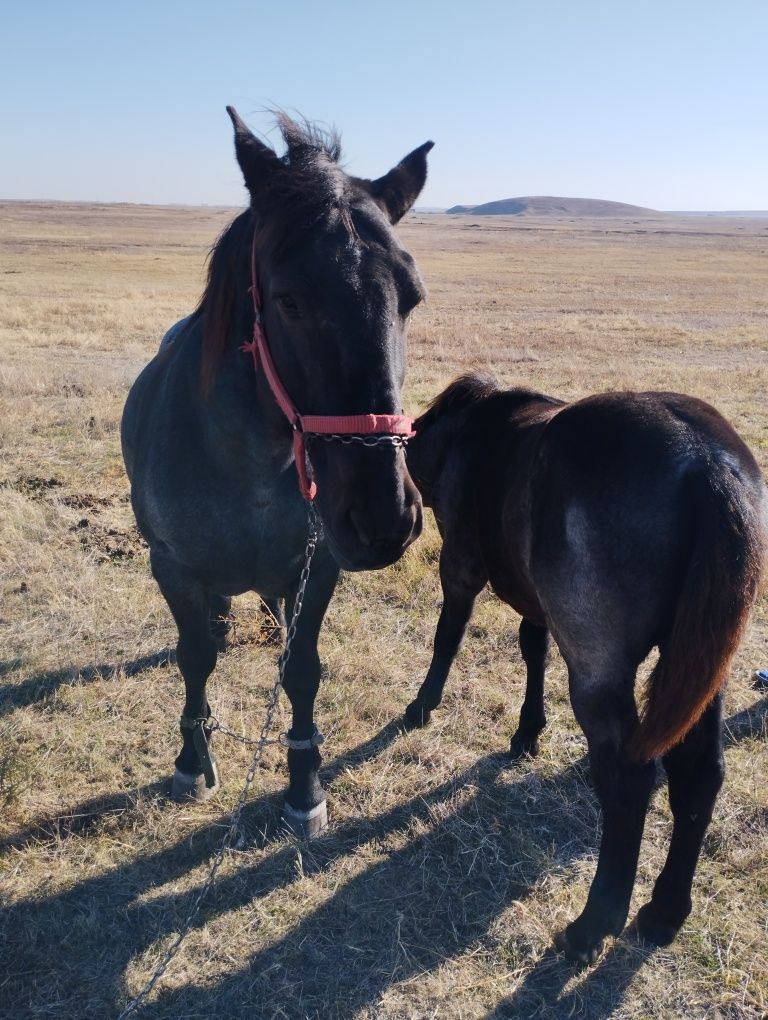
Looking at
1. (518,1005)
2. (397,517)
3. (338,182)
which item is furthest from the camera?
(518,1005)

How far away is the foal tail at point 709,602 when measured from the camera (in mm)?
2057

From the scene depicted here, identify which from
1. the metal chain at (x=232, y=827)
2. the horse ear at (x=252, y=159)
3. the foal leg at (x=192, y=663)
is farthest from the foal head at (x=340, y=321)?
the foal leg at (x=192, y=663)

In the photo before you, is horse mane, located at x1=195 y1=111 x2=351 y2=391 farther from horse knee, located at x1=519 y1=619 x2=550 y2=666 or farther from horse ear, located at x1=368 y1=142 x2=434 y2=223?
horse knee, located at x1=519 y1=619 x2=550 y2=666

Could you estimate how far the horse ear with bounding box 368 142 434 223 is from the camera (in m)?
2.50

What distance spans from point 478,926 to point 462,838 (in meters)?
0.41

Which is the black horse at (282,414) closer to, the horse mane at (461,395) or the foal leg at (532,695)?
the foal leg at (532,695)

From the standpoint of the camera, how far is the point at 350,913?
268cm

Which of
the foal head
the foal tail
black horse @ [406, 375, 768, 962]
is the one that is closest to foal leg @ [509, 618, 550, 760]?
black horse @ [406, 375, 768, 962]

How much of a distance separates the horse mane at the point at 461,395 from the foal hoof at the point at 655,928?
7.50 ft

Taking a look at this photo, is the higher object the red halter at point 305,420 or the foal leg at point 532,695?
the red halter at point 305,420

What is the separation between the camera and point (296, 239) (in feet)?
6.82

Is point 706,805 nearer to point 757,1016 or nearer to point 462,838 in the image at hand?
point 757,1016

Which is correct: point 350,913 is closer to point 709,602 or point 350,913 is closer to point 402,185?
point 709,602

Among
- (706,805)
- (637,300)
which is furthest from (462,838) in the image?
(637,300)
